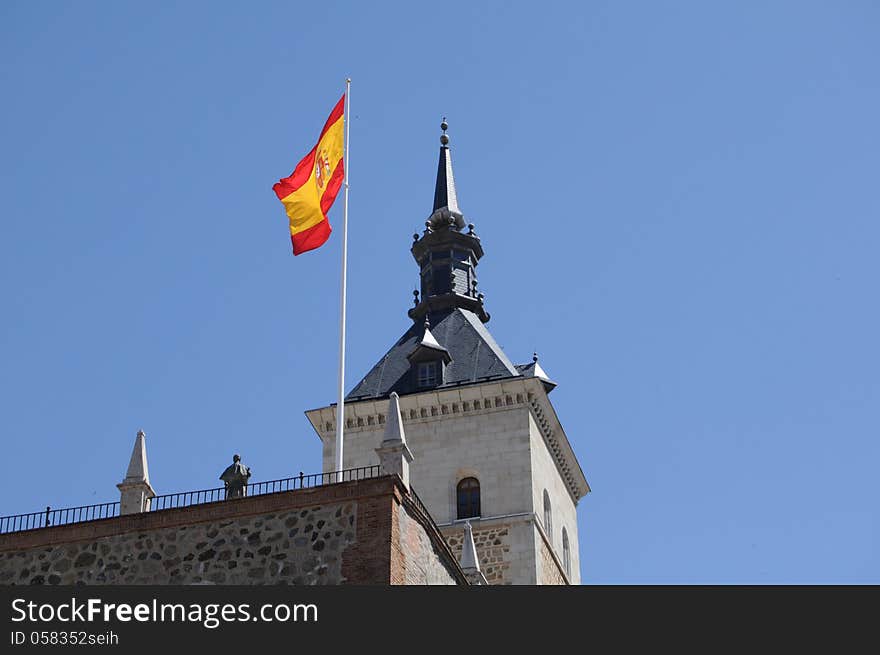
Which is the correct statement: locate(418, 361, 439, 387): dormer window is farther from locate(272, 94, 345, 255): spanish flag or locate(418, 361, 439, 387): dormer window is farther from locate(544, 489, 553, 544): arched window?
locate(272, 94, 345, 255): spanish flag

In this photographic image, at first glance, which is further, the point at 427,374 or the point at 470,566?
the point at 427,374

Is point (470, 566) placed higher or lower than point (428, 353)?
lower

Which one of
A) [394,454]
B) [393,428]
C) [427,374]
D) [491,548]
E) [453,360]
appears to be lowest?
[394,454]

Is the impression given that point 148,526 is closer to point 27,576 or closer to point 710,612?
point 27,576

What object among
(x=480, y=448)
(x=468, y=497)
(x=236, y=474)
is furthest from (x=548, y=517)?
(x=236, y=474)

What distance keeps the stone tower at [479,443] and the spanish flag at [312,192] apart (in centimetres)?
1306

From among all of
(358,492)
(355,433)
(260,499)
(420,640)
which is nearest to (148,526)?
(260,499)

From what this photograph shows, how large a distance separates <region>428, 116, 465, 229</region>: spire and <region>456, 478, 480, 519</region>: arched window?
1161 cm

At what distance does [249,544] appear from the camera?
73.5 ft

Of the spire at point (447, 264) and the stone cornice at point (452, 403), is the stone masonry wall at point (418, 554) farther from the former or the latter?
the spire at point (447, 264)

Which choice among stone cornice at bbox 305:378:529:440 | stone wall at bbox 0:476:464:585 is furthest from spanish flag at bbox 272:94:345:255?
stone cornice at bbox 305:378:529:440

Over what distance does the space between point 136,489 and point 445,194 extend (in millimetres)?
31657

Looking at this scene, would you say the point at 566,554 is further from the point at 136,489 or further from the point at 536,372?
the point at 136,489

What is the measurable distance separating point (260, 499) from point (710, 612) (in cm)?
696
